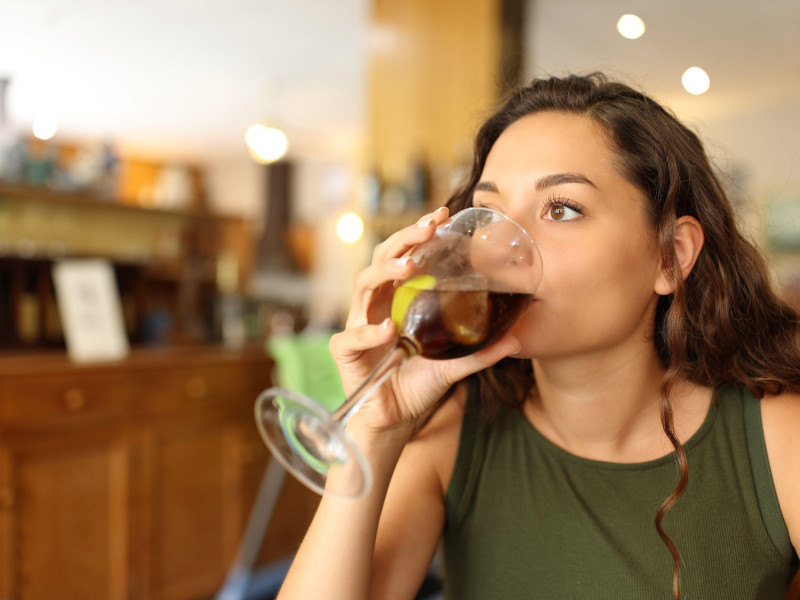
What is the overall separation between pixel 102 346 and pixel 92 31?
6.61ft

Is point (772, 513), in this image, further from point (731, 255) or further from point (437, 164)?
point (437, 164)

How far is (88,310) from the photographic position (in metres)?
2.73

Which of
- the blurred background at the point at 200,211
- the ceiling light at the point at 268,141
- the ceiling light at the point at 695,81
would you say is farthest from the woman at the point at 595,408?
the ceiling light at the point at 268,141

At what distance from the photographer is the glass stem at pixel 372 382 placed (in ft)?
2.06

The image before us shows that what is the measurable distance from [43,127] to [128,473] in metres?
1.41

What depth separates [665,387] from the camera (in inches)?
40.7

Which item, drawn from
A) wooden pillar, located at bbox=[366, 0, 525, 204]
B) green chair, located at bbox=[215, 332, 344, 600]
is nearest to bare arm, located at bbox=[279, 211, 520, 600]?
green chair, located at bbox=[215, 332, 344, 600]

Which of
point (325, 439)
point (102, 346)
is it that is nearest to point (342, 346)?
point (325, 439)

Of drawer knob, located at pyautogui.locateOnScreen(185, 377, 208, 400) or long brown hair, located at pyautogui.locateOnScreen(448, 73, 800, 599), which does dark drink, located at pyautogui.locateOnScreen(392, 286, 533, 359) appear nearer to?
long brown hair, located at pyautogui.locateOnScreen(448, 73, 800, 599)

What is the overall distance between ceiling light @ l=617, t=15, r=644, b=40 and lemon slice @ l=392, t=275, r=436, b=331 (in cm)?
198

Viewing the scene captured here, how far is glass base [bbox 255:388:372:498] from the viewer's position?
59cm

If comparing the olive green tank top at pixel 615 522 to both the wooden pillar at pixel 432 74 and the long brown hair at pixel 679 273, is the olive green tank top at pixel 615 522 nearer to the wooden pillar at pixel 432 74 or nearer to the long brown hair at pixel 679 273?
the long brown hair at pixel 679 273

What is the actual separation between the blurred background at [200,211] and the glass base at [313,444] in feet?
2.61

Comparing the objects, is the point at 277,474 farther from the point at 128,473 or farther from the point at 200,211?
the point at 200,211
